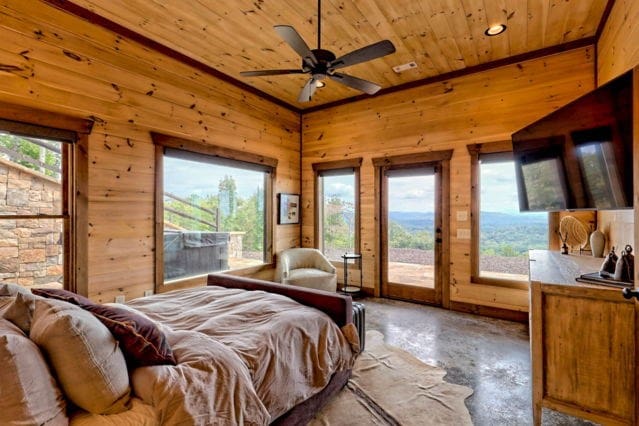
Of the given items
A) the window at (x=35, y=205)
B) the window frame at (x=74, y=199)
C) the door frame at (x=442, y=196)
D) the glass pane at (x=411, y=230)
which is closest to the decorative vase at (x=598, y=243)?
the door frame at (x=442, y=196)

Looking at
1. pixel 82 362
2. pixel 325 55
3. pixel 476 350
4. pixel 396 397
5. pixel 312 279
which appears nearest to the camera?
pixel 82 362

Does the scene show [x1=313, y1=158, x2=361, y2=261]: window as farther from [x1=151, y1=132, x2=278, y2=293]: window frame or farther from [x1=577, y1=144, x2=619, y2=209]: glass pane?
[x1=577, y1=144, x2=619, y2=209]: glass pane

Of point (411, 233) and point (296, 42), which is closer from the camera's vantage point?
point (296, 42)

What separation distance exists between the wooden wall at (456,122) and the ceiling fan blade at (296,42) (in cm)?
263

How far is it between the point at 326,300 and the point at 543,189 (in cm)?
217

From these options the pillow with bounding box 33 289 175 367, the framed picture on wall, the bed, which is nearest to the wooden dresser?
the bed

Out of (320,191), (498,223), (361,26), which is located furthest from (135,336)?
(320,191)

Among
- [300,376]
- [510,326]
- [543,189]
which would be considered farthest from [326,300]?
[510,326]

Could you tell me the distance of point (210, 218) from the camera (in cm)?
446

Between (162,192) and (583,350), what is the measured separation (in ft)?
13.6

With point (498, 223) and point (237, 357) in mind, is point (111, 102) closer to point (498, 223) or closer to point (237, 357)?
point (237, 357)

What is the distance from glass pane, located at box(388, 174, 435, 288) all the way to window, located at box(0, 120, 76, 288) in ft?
13.7

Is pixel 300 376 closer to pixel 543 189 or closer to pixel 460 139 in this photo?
pixel 543 189

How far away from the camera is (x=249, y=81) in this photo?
15.5 ft
